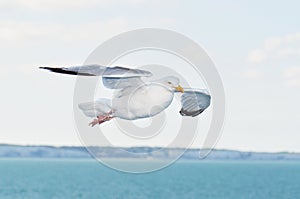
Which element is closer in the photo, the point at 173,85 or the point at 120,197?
the point at 173,85

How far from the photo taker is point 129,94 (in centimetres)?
851

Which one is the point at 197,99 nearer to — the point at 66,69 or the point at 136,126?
the point at 136,126

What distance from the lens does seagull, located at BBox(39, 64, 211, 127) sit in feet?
25.6

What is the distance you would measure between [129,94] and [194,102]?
110 cm

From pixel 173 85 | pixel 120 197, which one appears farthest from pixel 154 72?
pixel 120 197

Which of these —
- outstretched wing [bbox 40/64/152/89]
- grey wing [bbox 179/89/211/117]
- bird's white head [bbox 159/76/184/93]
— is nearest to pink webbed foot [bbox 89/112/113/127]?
outstretched wing [bbox 40/64/152/89]

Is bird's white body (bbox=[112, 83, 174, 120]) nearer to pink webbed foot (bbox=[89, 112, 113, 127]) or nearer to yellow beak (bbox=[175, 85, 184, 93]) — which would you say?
pink webbed foot (bbox=[89, 112, 113, 127])

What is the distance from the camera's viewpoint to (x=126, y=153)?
8062 millimetres

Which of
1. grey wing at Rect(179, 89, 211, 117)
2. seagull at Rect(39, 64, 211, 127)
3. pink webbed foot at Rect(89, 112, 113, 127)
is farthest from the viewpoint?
grey wing at Rect(179, 89, 211, 117)

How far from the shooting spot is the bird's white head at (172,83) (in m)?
8.11

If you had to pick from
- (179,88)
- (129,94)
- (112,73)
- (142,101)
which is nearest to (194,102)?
(179,88)

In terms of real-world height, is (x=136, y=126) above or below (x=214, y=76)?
below

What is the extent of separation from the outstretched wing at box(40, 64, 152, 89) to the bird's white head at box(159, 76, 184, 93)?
18cm

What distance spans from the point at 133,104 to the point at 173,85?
45 centimetres
